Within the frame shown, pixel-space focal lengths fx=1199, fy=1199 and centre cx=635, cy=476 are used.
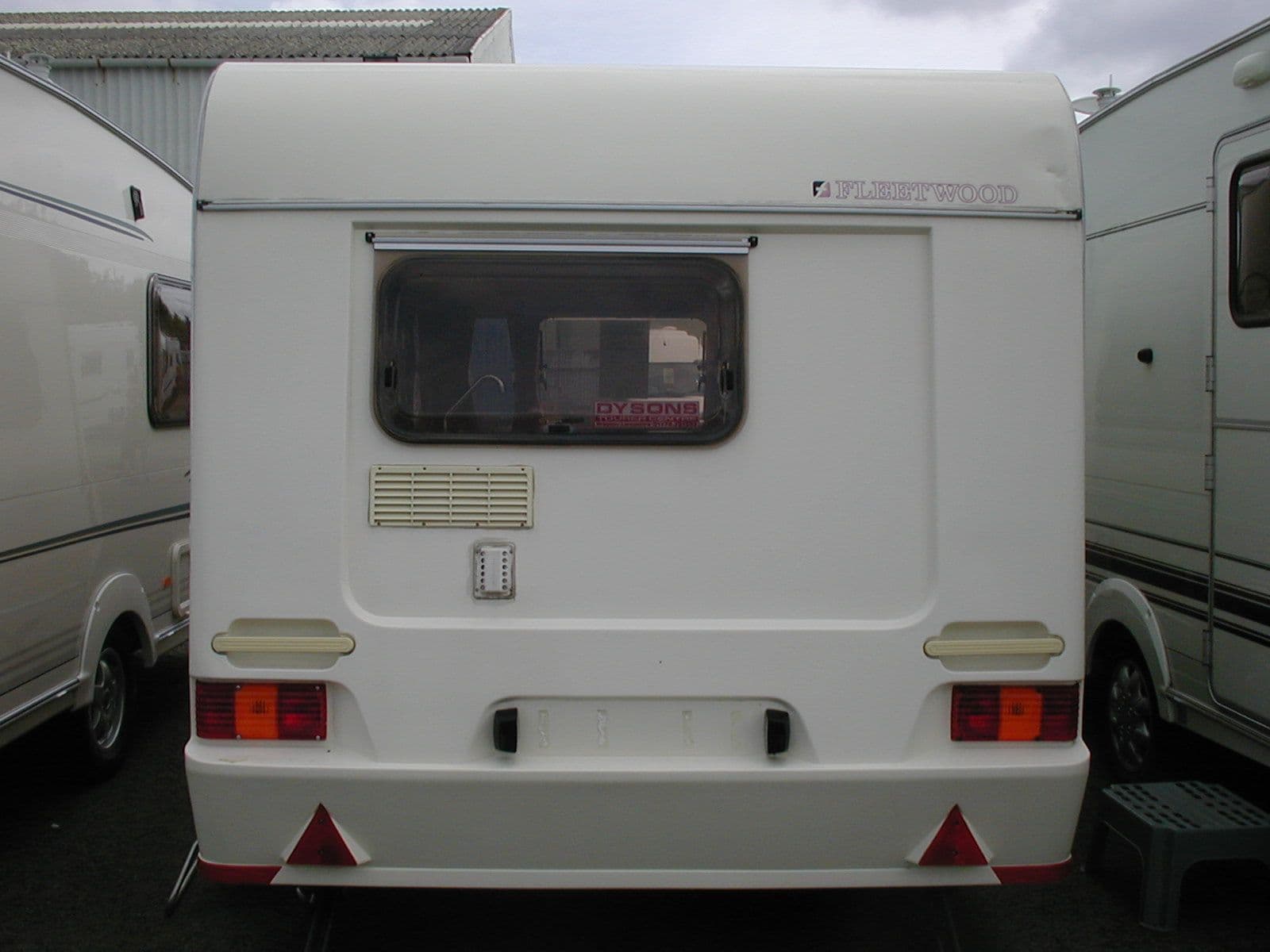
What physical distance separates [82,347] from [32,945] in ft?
8.13

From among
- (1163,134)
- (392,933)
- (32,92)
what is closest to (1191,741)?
(1163,134)

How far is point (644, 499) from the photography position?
3186 millimetres

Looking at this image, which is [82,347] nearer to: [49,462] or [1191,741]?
[49,462]

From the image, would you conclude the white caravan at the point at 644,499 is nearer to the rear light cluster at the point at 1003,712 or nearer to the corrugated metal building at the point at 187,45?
the rear light cluster at the point at 1003,712

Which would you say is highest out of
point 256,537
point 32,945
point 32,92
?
point 32,92

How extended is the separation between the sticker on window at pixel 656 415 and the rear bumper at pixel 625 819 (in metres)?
0.90

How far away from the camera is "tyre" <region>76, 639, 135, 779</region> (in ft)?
17.9

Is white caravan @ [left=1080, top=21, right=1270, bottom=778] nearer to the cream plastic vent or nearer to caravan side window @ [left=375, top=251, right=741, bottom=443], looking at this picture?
caravan side window @ [left=375, top=251, right=741, bottom=443]

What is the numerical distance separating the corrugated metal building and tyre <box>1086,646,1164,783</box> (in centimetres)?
1197

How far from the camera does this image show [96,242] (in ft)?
17.8

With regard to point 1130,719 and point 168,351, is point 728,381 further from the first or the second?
point 168,351

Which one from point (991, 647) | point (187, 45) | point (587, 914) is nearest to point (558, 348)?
point (991, 647)

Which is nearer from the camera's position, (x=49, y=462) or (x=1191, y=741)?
(x=49, y=462)

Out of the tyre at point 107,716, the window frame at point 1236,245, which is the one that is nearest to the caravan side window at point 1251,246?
the window frame at point 1236,245
